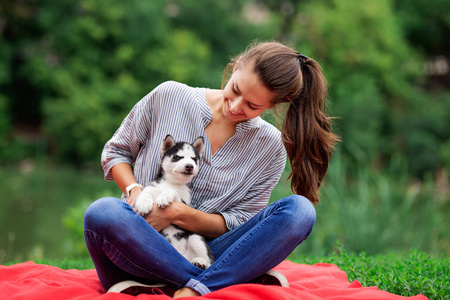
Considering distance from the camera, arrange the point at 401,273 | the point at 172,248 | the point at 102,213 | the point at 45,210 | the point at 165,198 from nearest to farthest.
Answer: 1. the point at 102,213
2. the point at 172,248
3. the point at 165,198
4. the point at 401,273
5. the point at 45,210

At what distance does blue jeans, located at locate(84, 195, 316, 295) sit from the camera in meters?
2.33

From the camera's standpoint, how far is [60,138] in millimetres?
19641

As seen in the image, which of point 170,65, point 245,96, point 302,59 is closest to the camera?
point 245,96

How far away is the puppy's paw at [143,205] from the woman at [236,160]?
6 cm

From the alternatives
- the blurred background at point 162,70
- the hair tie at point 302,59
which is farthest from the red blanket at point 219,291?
the blurred background at point 162,70

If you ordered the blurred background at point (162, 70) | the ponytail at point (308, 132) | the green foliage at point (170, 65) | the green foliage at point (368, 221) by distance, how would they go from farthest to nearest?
1. the green foliage at point (170, 65)
2. the blurred background at point (162, 70)
3. the green foliage at point (368, 221)
4. the ponytail at point (308, 132)

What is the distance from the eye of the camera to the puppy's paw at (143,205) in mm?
2547

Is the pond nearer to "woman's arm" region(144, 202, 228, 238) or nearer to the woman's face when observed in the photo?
"woman's arm" region(144, 202, 228, 238)

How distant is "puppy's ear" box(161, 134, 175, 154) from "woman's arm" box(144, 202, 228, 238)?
0.38 meters

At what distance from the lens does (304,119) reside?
2980 millimetres

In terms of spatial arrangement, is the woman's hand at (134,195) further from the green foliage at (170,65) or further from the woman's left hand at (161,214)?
the green foliage at (170,65)

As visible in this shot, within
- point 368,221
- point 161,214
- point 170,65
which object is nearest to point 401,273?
point 161,214

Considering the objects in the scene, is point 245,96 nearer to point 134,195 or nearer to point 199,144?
point 199,144

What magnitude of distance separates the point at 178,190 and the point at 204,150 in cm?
29
